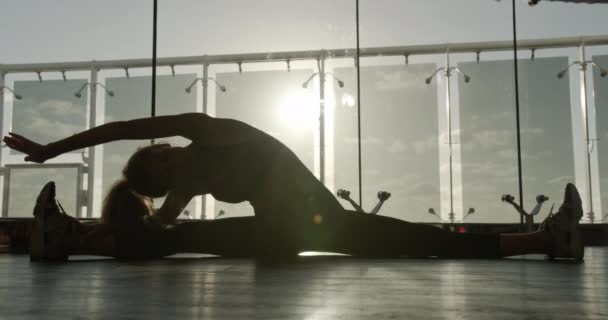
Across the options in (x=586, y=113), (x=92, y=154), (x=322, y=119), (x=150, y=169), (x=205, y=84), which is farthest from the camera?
(x=205, y=84)

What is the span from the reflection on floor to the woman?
459mm

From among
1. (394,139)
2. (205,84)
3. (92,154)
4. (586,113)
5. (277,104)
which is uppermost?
(205,84)

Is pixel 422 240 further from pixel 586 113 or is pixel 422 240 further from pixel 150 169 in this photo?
pixel 586 113

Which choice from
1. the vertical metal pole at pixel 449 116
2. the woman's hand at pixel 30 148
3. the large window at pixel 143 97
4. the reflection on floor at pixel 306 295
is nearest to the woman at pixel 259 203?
the woman's hand at pixel 30 148

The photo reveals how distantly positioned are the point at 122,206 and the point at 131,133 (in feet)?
1.38

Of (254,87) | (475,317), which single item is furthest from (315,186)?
(254,87)

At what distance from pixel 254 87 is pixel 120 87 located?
1736 millimetres

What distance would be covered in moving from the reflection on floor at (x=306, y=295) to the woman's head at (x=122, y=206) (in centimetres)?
55

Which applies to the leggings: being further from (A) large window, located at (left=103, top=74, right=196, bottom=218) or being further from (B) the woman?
(A) large window, located at (left=103, top=74, right=196, bottom=218)

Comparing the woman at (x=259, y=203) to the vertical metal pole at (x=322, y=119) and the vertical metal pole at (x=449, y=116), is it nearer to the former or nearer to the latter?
the vertical metal pole at (x=449, y=116)

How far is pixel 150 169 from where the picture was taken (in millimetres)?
1844

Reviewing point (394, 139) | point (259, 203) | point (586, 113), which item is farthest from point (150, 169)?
point (586, 113)

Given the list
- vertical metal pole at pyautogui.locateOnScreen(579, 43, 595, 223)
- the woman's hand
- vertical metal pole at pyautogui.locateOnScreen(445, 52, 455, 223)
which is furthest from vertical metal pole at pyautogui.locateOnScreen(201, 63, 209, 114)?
the woman's hand

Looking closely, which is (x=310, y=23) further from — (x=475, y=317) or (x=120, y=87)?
(x=475, y=317)
